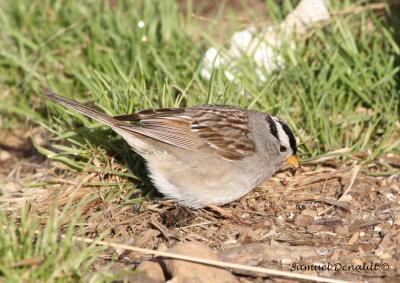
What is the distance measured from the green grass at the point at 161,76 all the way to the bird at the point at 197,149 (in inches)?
14.3

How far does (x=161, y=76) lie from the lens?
543cm

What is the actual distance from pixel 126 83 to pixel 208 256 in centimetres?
178

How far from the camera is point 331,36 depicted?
5.82m

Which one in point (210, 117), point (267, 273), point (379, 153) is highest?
point (210, 117)

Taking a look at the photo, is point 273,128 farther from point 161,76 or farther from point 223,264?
point 223,264

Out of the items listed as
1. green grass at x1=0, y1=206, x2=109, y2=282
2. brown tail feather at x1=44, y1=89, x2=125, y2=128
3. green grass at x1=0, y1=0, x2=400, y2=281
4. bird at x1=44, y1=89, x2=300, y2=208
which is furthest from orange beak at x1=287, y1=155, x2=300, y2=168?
green grass at x1=0, y1=206, x2=109, y2=282

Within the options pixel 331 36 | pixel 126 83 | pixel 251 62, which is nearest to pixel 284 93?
pixel 251 62

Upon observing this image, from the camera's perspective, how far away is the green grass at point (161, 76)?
16.3 ft

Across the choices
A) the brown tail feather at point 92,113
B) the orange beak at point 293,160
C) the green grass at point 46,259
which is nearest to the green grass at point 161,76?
the orange beak at point 293,160

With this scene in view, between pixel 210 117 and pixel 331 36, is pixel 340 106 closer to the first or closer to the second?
pixel 331 36

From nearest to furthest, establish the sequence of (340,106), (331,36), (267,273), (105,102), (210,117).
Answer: (267,273)
(210,117)
(105,102)
(340,106)
(331,36)

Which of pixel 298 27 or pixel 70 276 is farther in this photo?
pixel 298 27

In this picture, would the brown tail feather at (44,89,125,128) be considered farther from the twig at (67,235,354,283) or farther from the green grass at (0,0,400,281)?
the twig at (67,235,354,283)

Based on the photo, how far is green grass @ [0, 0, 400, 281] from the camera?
4957 millimetres
